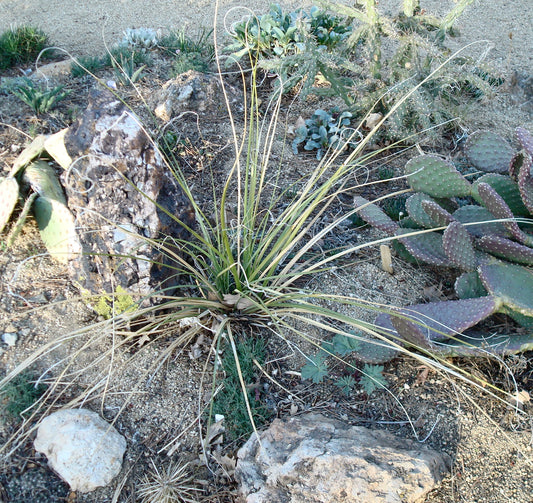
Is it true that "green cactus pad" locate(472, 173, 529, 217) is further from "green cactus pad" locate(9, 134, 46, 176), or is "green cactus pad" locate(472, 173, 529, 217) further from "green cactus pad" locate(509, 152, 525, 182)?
"green cactus pad" locate(9, 134, 46, 176)

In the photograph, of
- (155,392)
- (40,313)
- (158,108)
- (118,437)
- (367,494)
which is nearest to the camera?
(367,494)

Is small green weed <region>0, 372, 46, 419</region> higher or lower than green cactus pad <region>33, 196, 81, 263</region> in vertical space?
lower

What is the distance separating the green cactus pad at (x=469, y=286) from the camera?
2.14m

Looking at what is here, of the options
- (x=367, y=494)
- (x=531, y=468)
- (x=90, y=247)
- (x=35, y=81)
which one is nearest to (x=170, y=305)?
(x=90, y=247)

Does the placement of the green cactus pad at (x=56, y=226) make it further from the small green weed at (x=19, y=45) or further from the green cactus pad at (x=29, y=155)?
the small green weed at (x=19, y=45)

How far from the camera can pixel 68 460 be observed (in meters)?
1.82

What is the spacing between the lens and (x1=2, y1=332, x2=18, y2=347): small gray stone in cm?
217

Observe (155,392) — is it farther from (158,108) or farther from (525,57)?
(525,57)

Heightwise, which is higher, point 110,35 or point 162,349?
point 110,35

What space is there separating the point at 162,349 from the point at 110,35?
3.31m

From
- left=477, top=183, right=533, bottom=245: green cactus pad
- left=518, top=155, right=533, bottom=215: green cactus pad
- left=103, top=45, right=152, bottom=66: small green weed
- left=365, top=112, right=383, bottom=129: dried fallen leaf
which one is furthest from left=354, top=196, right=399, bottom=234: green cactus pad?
left=103, top=45, right=152, bottom=66: small green weed

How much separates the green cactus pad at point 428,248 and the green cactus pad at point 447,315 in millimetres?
245

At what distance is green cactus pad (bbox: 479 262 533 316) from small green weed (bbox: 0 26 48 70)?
3.66 metres

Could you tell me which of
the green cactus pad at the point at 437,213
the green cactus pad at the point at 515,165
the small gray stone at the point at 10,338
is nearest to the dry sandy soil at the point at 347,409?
the small gray stone at the point at 10,338
